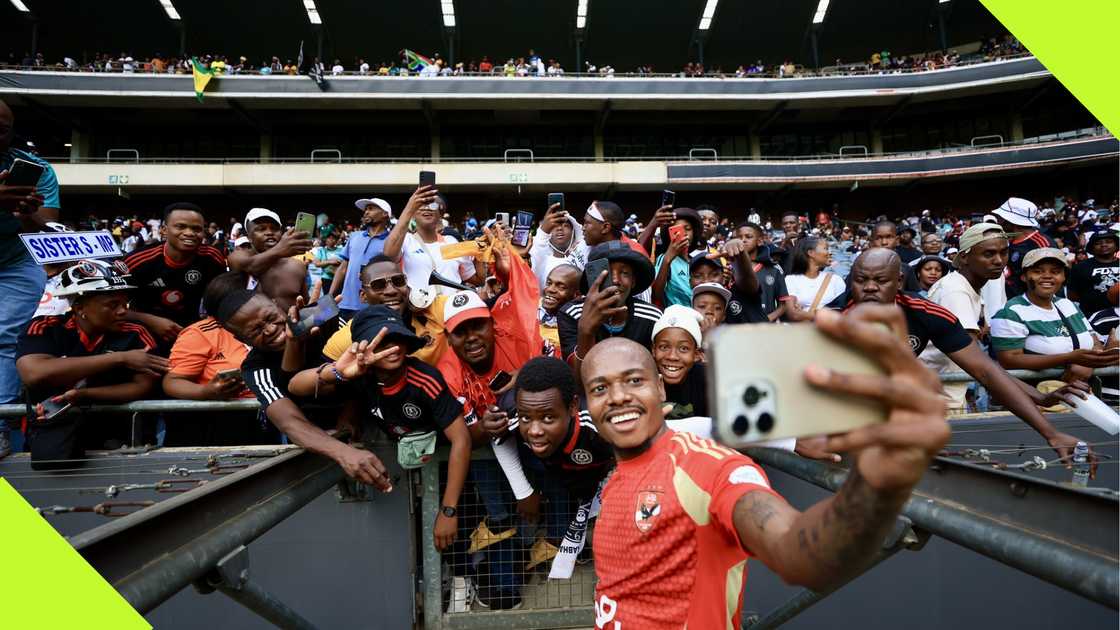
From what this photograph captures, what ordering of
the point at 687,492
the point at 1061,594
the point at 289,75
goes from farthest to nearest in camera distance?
the point at 289,75 → the point at 1061,594 → the point at 687,492

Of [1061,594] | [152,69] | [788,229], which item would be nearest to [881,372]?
[1061,594]

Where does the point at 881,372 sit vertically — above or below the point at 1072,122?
below

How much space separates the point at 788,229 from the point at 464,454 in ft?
25.7

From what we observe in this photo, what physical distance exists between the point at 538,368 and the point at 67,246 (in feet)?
10.2

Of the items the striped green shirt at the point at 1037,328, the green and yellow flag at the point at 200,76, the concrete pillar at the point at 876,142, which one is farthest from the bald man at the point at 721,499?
the concrete pillar at the point at 876,142

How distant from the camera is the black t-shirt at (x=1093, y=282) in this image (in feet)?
20.6

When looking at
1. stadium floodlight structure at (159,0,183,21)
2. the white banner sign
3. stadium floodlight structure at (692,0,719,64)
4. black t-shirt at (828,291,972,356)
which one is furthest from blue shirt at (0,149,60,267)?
stadium floodlight structure at (692,0,719,64)

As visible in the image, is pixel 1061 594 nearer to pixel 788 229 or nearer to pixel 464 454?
pixel 464 454

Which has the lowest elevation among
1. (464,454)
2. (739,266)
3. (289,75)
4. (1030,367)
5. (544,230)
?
(464,454)

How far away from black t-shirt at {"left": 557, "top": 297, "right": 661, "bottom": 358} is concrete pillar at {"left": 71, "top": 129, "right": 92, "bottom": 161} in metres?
32.3

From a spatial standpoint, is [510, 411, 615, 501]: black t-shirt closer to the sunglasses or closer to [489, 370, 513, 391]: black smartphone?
[489, 370, 513, 391]: black smartphone

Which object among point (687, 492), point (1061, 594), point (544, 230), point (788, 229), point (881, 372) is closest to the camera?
point (881, 372)

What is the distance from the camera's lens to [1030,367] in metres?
4.35

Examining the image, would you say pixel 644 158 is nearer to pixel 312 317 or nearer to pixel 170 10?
pixel 170 10
